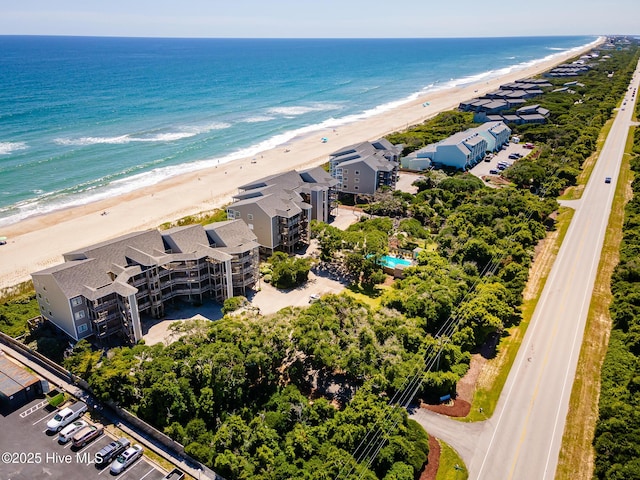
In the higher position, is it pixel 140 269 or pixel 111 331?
pixel 140 269

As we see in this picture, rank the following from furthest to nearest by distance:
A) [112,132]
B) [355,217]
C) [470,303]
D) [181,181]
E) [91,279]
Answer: [112,132]
[181,181]
[355,217]
[470,303]
[91,279]

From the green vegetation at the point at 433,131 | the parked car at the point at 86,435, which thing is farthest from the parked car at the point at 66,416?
the green vegetation at the point at 433,131

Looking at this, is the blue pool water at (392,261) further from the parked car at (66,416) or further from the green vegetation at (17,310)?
the green vegetation at (17,310)

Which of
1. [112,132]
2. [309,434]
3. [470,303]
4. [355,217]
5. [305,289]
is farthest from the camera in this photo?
[112,132]

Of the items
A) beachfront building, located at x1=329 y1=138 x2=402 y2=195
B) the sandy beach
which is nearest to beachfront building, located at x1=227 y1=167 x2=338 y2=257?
beachfront building, located at x1=329 y1=138 x2=402 y2=195

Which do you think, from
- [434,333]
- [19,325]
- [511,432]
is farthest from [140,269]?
[511,432]

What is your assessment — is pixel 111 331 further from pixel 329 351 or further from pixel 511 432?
pixel 511 432

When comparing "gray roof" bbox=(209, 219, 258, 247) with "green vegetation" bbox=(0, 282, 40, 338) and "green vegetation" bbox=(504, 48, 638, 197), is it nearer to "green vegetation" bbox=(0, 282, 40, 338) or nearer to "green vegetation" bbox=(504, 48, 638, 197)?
"green vegetation" bbox=(0, 282, 40, 338)

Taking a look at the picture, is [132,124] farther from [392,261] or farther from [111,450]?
[111,450]
